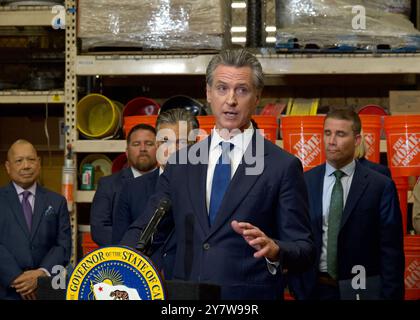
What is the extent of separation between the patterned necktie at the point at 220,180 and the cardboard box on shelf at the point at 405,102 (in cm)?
252

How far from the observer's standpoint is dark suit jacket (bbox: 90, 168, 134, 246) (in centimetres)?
424

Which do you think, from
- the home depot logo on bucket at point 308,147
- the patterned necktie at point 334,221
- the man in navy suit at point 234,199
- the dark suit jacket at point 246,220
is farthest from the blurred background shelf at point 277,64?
the dark suit jacket at point 246,220

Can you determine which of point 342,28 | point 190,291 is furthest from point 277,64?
point 190,291

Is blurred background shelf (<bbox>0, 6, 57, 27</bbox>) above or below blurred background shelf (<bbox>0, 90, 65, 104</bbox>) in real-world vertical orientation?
above

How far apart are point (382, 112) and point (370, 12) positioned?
0.62 meters

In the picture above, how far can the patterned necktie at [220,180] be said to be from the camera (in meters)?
2.29

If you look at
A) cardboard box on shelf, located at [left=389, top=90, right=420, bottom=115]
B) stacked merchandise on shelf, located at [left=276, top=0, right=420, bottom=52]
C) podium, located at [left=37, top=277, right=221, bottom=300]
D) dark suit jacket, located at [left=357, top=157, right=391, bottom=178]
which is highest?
stacked merchandise on shelf, located at [left=276, top=0, right=420, bottom=52]

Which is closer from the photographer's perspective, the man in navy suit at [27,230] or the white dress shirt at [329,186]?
the white dress shirt at [329,186]

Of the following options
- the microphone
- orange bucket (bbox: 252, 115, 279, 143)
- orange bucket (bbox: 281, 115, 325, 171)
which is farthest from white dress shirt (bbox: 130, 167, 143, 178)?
the microphone

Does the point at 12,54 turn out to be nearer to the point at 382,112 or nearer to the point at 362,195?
the point at 382,112

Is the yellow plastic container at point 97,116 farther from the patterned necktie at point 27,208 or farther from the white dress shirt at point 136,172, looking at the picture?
the patterned necktie at point 27,208

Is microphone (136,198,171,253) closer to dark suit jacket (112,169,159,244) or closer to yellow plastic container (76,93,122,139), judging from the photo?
dark suit jacket (112,169,159,244)

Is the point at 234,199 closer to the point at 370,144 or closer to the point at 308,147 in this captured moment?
the point at 308,147

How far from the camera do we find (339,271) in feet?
12.0
